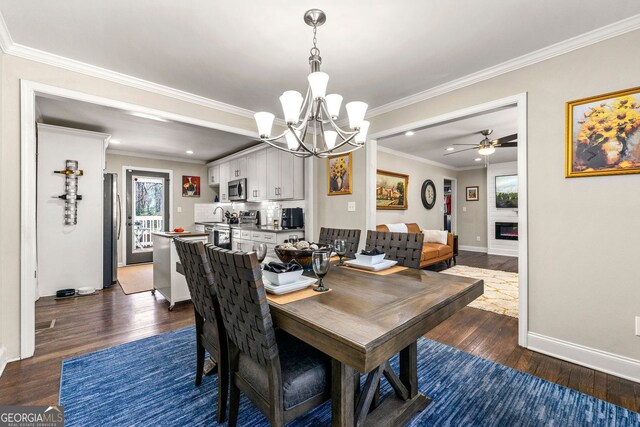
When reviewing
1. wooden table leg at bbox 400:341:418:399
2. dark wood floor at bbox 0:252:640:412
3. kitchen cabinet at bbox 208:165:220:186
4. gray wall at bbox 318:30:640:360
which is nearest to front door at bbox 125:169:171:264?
kitchen cabinet at bbox 208:165:220:186

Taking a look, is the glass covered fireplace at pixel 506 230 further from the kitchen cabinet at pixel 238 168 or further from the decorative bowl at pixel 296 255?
the decorative bowl at pixel 296 255

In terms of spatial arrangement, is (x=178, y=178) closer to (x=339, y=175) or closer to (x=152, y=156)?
(x=152, y=156)

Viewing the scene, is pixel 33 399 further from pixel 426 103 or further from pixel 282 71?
pixel 426 103

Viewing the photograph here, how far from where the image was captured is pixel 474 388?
1.82m

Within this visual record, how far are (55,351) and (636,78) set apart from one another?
4812 mm

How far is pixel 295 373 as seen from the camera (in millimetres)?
1181


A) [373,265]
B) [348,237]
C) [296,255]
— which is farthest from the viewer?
[348,237]

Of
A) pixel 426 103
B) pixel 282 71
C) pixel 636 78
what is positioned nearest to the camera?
pixel 636 78

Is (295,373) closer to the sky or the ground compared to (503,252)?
closer to the sky

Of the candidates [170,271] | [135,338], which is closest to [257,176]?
[170,271]

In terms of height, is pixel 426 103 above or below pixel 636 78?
above

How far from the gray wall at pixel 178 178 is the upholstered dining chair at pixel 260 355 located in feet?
19.2

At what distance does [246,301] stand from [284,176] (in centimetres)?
360

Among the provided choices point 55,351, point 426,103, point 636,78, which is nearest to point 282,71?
point 426,103
